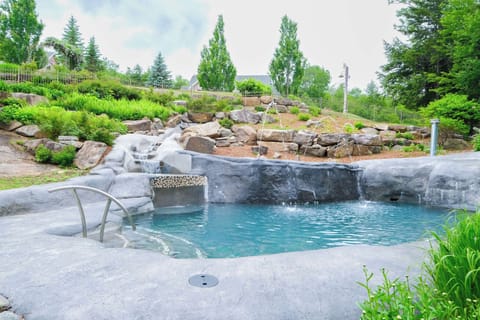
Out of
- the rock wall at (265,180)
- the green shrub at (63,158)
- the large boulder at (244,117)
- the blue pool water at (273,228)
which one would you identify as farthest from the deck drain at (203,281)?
the large boulder at (244,117)

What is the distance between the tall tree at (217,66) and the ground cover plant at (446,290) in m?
30.2

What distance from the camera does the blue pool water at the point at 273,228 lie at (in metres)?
4.12

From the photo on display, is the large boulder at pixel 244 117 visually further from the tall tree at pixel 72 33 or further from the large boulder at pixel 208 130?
the tall tree at pixel 72 33

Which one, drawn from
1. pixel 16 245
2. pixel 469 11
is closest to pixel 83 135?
pixel 16 245

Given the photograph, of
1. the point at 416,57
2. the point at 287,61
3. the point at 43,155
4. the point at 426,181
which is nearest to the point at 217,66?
the point at 287,61

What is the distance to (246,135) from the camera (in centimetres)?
1139

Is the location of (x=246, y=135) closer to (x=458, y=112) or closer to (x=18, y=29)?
(x=458, y=112)

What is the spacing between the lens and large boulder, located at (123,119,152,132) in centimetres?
1041

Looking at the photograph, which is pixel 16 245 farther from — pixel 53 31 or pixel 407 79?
pixel 53 31

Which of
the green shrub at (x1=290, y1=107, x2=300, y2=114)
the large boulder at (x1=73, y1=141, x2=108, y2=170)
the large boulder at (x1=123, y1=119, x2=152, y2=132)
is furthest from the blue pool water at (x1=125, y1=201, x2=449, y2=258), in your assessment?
the green shrub at (x1=290, y1=107, x2=300, y2=114)

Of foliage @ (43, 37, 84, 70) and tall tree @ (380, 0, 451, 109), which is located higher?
foliage @ (43, 37, 84, 70)

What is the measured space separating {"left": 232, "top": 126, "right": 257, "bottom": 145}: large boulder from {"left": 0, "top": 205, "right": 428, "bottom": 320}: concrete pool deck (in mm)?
8758

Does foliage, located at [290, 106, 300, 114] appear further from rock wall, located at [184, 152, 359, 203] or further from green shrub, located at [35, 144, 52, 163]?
green shrub, located at [35, 144, 52, 163]

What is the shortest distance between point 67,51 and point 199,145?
83.8 feet
